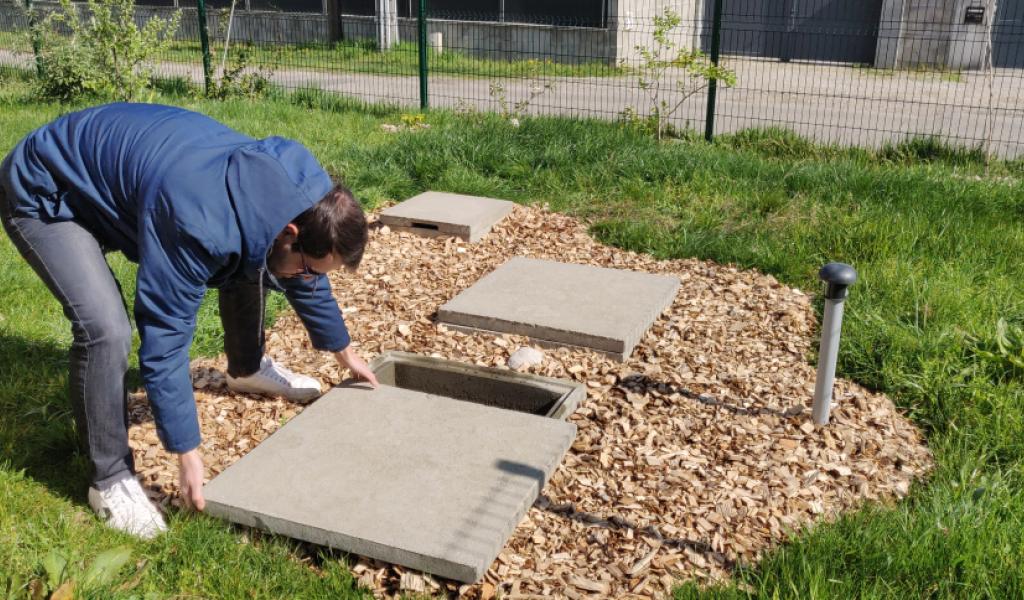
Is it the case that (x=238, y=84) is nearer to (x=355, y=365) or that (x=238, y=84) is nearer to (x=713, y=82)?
(x=713, y=82)

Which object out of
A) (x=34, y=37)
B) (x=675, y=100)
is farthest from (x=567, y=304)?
(x=675, y=100)

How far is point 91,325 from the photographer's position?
9.21 feet

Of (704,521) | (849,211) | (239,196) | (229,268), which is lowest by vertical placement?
(704,521)

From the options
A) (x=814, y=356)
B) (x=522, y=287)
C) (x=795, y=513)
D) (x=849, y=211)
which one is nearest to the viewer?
(x=795, y=513)

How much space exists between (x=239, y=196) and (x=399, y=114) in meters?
7.46

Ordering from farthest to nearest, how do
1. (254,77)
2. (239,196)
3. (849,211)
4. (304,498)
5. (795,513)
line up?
(254,77) < (849,211) < (795,513) < (304,498) < (239,196)

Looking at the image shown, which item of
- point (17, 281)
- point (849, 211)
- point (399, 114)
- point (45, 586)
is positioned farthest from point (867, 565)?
point (399, 114)

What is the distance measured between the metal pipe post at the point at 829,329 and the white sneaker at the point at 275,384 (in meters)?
2.12

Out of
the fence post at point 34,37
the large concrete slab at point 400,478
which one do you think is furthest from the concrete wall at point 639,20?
the large concrete slab at point 400,478

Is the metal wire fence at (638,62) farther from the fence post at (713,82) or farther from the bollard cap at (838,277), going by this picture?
the bollard cap at (838,277)

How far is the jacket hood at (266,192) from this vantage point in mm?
2562

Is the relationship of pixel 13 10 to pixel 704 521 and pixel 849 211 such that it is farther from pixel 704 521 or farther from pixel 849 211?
pixel 704 521

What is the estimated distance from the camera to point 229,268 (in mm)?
2750

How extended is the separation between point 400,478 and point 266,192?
111cm
